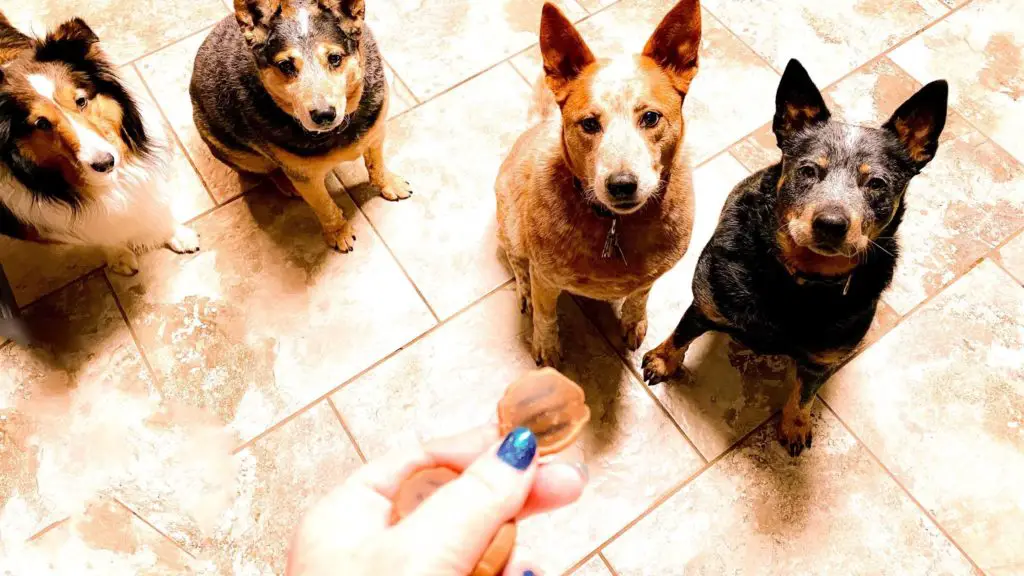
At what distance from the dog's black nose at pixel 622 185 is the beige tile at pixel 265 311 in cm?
130

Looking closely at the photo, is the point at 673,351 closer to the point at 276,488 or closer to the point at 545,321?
the point at 545,321

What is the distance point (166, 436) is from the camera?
2.67 metres

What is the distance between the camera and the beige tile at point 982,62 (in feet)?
10.3

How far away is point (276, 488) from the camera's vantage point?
2576 mm

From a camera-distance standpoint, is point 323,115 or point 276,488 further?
point 276,488

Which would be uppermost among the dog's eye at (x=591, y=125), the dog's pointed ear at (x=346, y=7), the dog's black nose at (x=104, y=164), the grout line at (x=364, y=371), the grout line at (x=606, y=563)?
the dog's pointed ear at (x=346, y=7)

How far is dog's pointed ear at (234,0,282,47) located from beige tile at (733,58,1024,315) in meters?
2.09

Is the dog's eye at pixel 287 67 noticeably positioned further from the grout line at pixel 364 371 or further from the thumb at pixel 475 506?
the thumb at pixel 475 506

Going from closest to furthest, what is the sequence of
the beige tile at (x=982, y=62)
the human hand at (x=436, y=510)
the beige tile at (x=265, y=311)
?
1. the human hand at (x=436, y=510)
2. the beige tile at (x=265, y=311)
3. the beige tile at (x=982, y=62)

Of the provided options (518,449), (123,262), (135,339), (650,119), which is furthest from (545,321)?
(123,262)

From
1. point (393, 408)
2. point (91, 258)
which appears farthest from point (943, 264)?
point (91, 258)

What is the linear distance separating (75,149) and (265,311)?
0.96 m

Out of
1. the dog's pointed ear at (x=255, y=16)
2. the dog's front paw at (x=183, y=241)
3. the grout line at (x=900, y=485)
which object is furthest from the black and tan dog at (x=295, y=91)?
the grout line at (x=900, y=485)

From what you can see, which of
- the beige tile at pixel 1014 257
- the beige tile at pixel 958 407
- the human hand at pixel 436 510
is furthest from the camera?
the beige tile at pixel 1014 257
